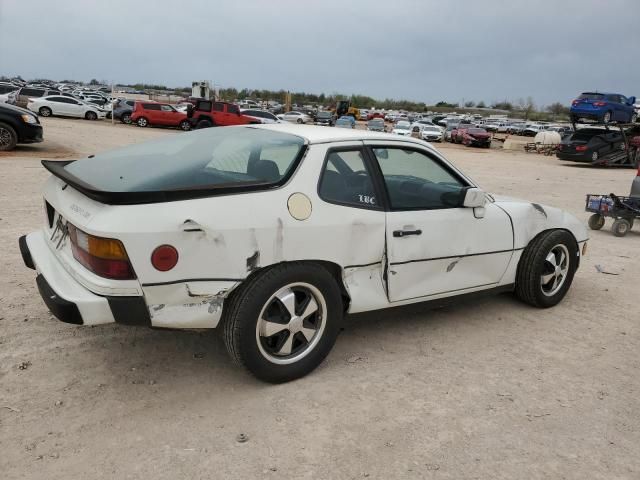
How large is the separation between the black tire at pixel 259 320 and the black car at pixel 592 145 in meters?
21.4

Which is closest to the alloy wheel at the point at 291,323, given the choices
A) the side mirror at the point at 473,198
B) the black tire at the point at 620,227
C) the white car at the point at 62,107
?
the side mirror at the point at 473,198

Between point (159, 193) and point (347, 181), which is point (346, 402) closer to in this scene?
point (347, 181)

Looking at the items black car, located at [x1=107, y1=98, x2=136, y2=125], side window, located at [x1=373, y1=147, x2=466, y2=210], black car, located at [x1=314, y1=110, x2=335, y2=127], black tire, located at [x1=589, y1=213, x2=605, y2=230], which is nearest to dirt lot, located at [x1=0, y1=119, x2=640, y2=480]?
side window, located at [x1=373, y1=147, x2=466, y2=210]

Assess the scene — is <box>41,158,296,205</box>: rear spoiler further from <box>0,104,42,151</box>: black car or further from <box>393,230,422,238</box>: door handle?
<box>0,104,42,151</box>: black car

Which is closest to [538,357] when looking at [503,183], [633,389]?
[633,389]

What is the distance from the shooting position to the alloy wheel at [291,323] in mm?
3029

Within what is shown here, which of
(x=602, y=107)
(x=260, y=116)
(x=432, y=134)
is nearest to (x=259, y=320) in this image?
(x=602, y=107)

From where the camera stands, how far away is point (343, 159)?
3.37m

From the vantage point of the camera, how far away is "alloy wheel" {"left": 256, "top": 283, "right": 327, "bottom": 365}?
3029 millimetres

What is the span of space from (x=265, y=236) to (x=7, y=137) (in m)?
12.6

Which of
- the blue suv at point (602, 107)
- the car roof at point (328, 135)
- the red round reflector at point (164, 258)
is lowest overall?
the red round reflector at point (164, 258)

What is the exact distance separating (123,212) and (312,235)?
1016 millimetres

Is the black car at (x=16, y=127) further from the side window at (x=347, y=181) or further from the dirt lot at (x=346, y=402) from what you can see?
the side window at (x=347, y=181)

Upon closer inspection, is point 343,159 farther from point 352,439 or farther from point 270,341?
point 352,439
